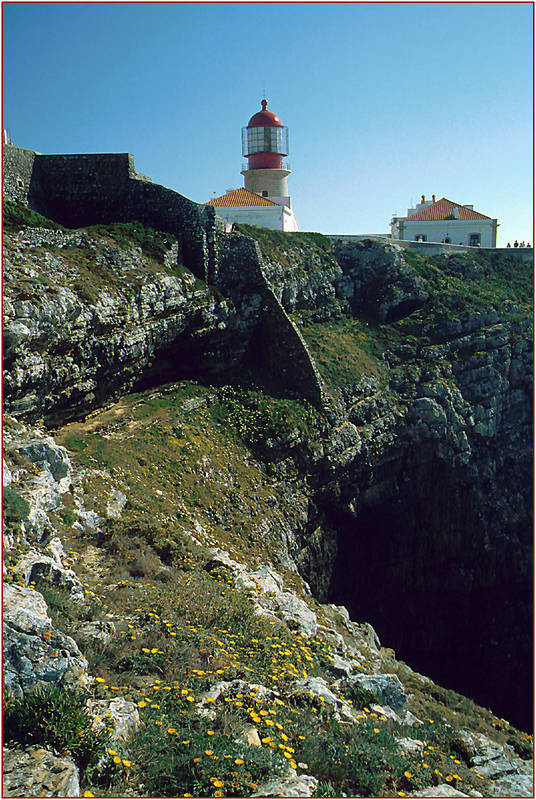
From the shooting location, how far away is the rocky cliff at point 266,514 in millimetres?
7066

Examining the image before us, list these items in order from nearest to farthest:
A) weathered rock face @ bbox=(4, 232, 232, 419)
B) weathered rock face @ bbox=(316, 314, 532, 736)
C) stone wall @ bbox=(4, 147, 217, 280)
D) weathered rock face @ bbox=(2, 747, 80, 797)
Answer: weathered rock face @ bbox=(2, 747, 80, 797) < weathered rock face @ bbox=(4, 232, 232, 419) < stone wall @ bbox=(4, 147, 217, 280) < weathered rock face @ bbox=(316, 314, 532, 736)

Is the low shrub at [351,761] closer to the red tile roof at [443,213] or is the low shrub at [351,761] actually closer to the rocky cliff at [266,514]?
the rocky cliff at [266,514]

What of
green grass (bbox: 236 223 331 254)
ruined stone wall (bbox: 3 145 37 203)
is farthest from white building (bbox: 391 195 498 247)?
ruined stone wall (bbox: 3 145 37 203)

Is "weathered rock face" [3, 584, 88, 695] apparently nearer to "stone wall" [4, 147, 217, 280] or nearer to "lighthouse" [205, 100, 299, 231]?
"stone wall" [4, 147, 217, 280]

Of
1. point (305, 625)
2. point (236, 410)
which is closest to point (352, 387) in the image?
point (236, 410)

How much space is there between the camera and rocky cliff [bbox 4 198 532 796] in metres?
7.07

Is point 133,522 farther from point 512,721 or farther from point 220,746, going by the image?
point 512,721

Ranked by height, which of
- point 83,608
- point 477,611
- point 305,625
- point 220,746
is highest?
point 83,608

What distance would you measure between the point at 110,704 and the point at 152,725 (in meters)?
0.52

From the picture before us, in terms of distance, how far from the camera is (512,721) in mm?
26516

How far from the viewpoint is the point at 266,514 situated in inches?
871

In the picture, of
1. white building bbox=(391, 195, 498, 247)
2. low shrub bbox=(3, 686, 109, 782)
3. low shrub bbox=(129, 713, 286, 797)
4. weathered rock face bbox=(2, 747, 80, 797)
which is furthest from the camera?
white building bbox=(391, 195, 498, 247)

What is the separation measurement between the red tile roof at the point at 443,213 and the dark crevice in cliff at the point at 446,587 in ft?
79.0

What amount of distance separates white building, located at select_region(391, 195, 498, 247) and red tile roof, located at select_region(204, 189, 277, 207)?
1422cm
